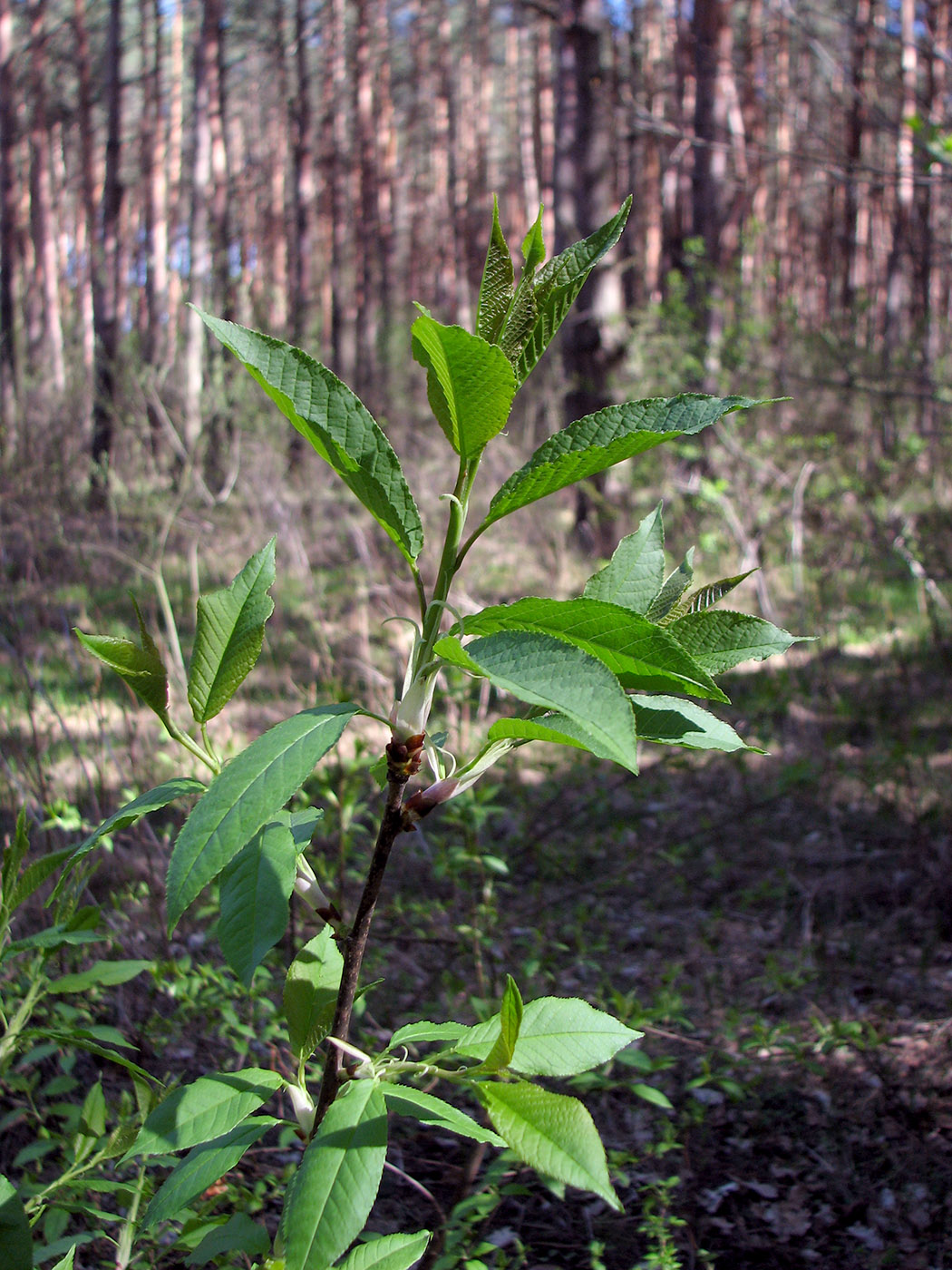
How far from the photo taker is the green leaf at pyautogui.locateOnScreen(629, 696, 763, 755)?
76 cm

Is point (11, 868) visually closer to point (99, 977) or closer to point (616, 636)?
point (99, 977)

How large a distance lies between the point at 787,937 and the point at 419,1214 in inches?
66.9

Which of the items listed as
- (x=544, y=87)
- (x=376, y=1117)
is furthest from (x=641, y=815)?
(x=544, y=87)

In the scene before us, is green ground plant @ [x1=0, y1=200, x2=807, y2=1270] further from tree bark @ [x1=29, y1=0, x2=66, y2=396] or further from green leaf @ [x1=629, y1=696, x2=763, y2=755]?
tree bark @ [x1=29, y1=0, x2=66, y2=396]

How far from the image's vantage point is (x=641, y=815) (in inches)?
157

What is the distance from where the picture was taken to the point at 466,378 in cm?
72

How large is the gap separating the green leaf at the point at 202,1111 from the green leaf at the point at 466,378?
24.4 inches

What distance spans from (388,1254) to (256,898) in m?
0.44

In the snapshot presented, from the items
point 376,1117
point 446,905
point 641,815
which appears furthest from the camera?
point 641,815

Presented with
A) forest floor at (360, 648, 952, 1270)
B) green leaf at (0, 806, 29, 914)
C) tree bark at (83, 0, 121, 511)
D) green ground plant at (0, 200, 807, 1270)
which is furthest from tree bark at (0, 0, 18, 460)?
green ground plant at (0, 200, 807, 1270)

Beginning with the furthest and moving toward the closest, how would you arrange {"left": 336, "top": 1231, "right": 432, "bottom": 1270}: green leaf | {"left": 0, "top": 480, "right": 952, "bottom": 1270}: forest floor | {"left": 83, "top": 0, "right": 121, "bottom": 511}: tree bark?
{"left": 83, "top": 0, "right": 121, "bottom": 511}: tree bark
{"left": 0, "top": 480, "right": 952, "bottom": 1270}: forest floor
{"left": 336, "top": 1231, "right": 432, "bottom": 1270}: green leaf

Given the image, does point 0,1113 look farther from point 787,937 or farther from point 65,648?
point 787,937

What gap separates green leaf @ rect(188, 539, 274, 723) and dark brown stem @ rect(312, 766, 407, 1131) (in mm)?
175

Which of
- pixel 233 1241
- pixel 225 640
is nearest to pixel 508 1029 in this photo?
pixel 225 640
